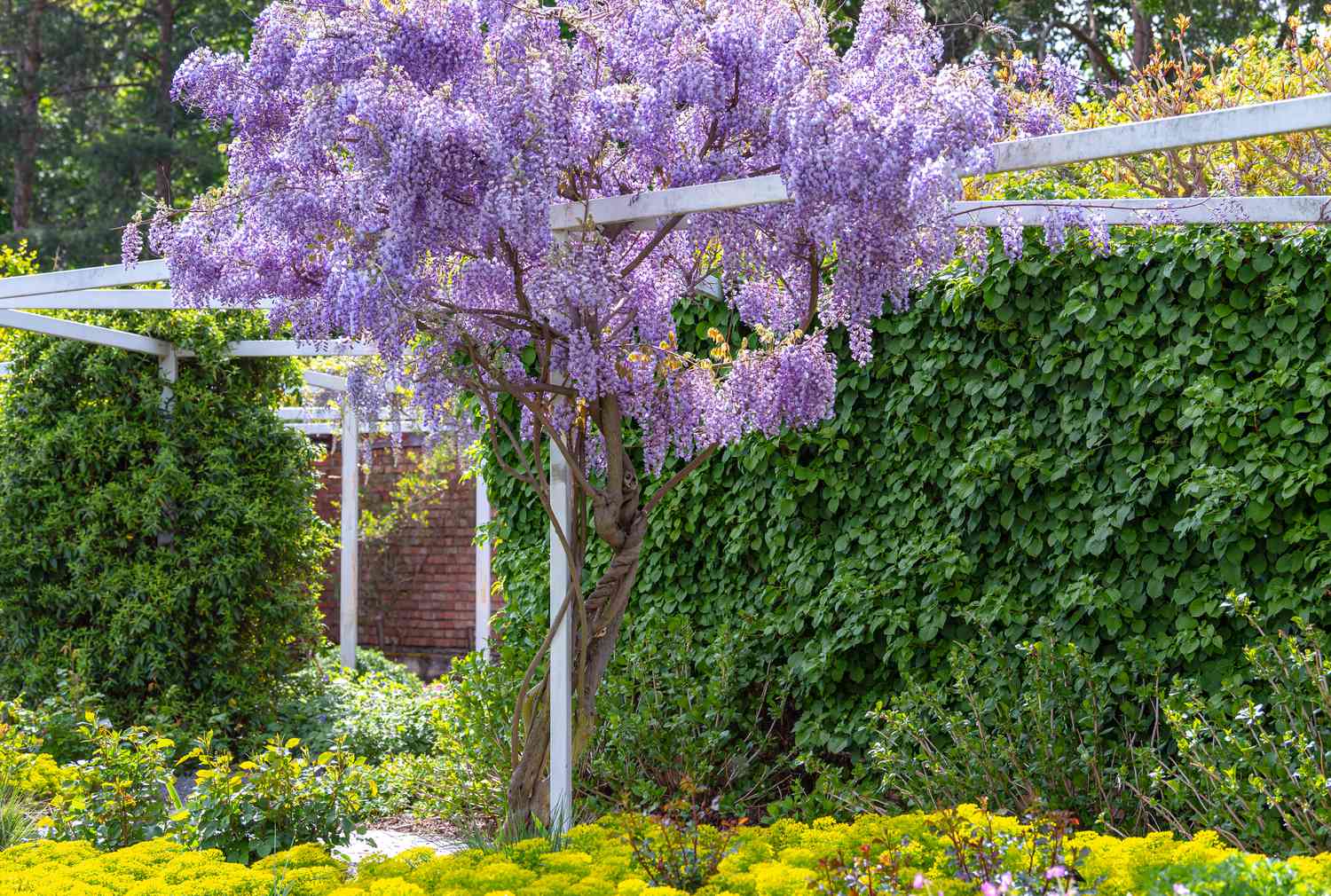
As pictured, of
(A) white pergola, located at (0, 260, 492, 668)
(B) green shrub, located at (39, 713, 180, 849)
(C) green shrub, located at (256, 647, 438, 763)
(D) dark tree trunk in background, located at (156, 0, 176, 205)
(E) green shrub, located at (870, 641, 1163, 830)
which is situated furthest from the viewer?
Result: (D) dark tree trunk in background, located at (156, 0, 176, 205)

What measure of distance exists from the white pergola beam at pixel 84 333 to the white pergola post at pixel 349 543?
174cm

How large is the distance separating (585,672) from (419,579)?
7940 millimetres

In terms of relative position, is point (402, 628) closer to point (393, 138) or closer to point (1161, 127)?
point (393, 138)

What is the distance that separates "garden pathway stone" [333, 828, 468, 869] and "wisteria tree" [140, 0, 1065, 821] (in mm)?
1264

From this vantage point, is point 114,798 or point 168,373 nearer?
point 114,798

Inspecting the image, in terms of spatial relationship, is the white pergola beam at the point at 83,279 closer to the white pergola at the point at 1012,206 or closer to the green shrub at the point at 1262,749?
the white pergola at the point at 1012,206

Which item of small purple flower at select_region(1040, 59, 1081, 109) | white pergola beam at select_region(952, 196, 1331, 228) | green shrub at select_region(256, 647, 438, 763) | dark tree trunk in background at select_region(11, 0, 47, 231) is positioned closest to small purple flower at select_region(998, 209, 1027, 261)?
white pergola beam at select_region(952, 196, 1331, 228)

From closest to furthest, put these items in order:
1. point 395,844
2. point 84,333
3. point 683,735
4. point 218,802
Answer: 1. point 218,802
2. point 683,735
3. point 395,844
4. point 84,333

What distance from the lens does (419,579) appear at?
11812 mm

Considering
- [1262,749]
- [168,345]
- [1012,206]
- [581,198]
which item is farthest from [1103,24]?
[1262,749]

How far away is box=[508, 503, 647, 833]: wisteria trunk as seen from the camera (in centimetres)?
411

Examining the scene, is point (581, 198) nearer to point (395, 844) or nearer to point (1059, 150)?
point (1059, 150)

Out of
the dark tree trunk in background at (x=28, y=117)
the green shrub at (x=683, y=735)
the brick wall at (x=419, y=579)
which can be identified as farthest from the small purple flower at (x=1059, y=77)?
the dark tree trunk in background at (x=28, y=117)

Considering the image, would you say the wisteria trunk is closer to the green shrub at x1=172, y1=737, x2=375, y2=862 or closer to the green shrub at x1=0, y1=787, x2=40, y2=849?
the green shrub at x1=172, y1=737, x2=375, y2=862
